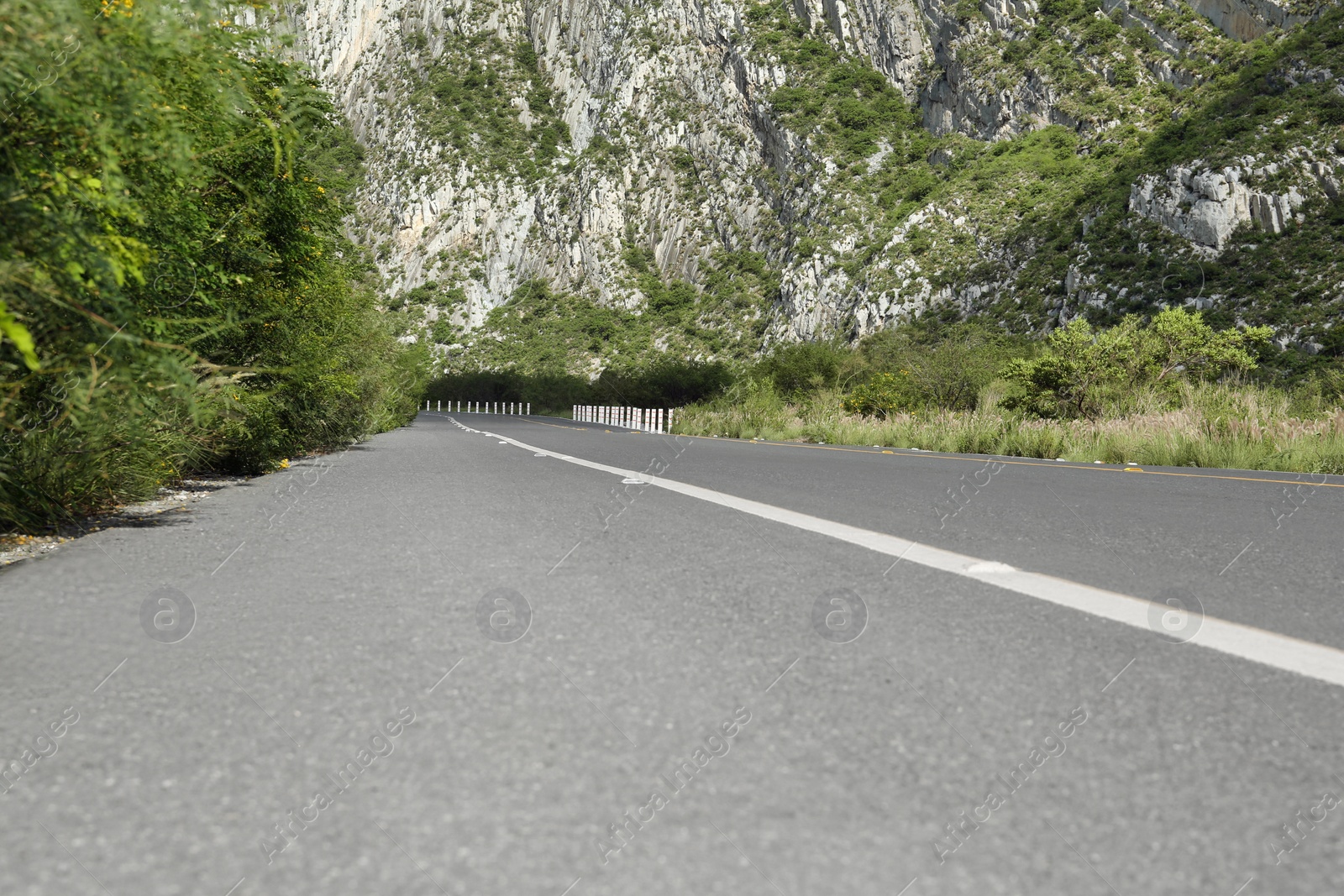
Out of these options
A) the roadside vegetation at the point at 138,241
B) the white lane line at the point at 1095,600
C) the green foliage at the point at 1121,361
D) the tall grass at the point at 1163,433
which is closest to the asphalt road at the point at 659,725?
the white lane line at the point at 1095,600

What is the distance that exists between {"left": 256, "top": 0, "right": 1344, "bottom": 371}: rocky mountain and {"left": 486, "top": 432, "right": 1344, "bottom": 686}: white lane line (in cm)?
4541

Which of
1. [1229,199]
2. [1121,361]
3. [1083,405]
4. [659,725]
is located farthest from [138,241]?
[1229,199]

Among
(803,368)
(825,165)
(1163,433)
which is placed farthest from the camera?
(825,165)

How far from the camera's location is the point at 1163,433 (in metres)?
13.8

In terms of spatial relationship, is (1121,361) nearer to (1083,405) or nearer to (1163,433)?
(1083,405)

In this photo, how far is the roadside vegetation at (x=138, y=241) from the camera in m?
3.63

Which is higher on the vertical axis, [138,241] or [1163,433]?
[138,241]

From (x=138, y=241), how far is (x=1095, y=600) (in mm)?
4473

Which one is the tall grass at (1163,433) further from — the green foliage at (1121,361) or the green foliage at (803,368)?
the green foliage at (803,368)

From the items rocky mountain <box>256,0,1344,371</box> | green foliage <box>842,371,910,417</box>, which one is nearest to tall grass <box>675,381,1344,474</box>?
green foliage <box>842,371,910,417</box>

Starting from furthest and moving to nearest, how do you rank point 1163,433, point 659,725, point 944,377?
point 944,377 < point 1163,433 < point 659,725

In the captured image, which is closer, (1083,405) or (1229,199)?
(1083,405)

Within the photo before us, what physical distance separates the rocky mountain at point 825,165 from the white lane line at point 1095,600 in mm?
45407

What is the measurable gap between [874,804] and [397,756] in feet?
3.40
